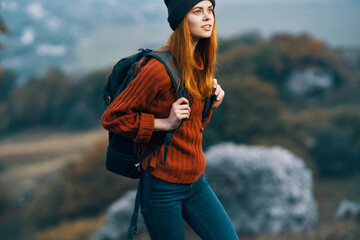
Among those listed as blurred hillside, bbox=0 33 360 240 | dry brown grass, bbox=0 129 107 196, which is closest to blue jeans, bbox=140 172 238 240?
blurred hillside, bbox=0 33 360 240

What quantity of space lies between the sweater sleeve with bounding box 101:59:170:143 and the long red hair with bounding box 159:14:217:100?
0.09m

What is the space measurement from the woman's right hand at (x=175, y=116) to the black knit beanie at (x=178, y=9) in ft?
1.21

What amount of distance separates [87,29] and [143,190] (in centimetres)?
2350

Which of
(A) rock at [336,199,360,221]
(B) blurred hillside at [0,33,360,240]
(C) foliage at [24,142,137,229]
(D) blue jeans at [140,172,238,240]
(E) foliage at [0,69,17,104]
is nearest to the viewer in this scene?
(D) blue jeans at [140,172,238,240]

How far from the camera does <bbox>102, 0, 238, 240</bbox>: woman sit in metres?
1.75

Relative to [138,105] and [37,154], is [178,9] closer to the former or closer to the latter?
[138,105]

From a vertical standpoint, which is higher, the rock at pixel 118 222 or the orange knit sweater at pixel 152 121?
the orange knit sweater at pixel 152 121

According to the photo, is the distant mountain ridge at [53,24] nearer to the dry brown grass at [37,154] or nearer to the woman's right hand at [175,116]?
the dry brown grass at [37,154]

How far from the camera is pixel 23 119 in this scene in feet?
72.8

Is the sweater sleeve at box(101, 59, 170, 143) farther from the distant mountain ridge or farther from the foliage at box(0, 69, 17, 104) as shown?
the foliage at box(0, 69, 17, 104)

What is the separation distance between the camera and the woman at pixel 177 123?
5.73 feet

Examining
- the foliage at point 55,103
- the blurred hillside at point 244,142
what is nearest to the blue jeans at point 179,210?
the blurred hillside at point 244,142

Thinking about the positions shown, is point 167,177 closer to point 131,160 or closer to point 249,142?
point 131,160

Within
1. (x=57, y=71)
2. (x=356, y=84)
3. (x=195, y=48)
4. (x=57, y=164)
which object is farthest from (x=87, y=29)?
(x=195, y=48)
